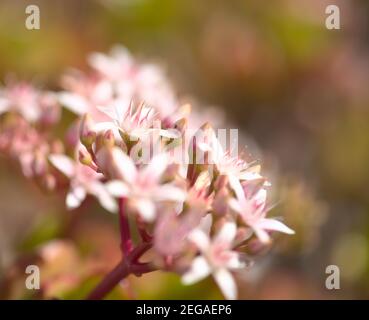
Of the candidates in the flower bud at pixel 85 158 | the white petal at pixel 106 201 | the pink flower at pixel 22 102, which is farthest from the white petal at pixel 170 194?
the pink flower at pixel 22 102

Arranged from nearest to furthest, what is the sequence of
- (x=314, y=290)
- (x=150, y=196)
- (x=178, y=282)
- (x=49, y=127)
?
(x=150, y=196) → (x=49, y=127) → (x=178, y=282) → (x=314, y=290)

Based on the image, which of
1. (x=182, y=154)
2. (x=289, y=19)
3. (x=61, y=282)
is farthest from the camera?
(x=289, y=19)

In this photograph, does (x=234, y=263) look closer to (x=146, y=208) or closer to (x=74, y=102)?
(x=146, y=208)

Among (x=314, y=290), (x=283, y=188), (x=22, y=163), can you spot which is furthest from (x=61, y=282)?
(x=314, y=290)

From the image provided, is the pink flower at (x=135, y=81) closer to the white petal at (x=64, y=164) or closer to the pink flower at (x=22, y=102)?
the pink flower at (x=22, y=102)

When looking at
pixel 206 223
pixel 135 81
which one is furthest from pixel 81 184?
pixel 135 81

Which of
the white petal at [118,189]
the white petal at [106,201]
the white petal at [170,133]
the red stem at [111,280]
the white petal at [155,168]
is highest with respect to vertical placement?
the white petal at [170,133]

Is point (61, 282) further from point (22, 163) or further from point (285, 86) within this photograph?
point (285, 86)

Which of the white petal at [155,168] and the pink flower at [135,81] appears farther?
the pink flower at [135,81]
